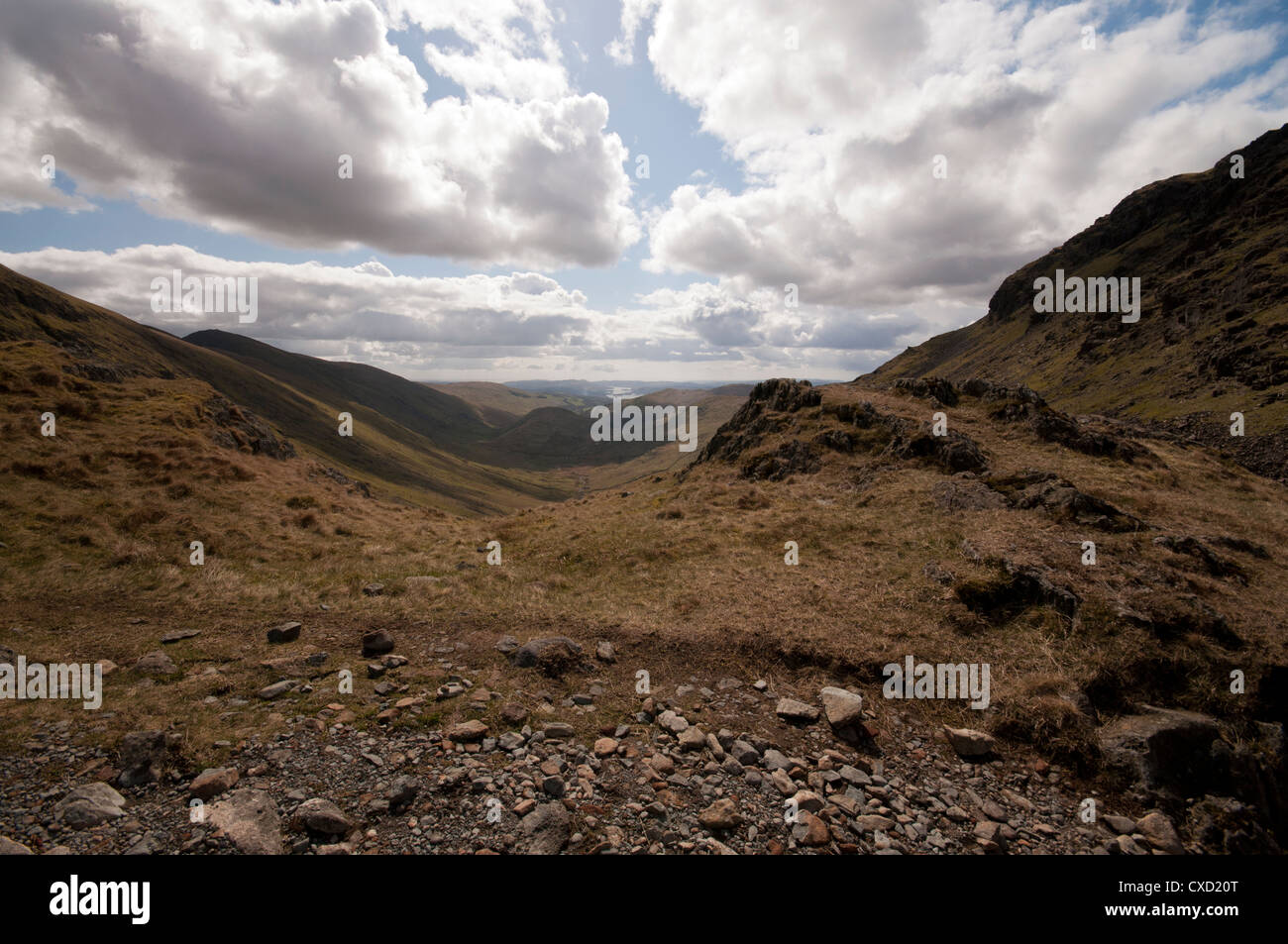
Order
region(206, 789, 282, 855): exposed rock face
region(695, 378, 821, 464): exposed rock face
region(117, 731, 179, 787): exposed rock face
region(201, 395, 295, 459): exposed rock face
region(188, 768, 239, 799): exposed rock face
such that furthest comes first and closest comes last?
region(695, 378, 821, 464): exposed rock face → region(201, 395, 295, 459): exposed rock face → region(117, 731, 179, 787): exposed rock face → region(188, 768, 239, 799): exposed rock face → region(206, 789, 282, 855): exposed rock face

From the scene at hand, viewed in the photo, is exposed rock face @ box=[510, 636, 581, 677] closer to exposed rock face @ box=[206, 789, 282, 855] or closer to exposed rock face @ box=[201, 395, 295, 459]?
exposed rock face @ box=[206, 789, 282, 855]

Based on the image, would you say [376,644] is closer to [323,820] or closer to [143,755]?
[143,755]

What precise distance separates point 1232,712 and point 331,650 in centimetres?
2219

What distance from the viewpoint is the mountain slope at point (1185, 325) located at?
6869 cm

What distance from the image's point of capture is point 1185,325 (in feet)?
329

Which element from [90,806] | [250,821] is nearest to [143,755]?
[90,806]

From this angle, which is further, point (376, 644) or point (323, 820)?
point (376, 644)

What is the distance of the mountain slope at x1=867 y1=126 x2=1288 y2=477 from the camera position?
6869cm

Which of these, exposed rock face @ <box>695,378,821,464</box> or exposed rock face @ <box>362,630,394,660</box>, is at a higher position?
exposed rock face @ <box>695,378,821,464</box>

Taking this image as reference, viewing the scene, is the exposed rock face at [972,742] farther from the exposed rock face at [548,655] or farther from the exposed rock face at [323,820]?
the exposed rock face at [323,820]

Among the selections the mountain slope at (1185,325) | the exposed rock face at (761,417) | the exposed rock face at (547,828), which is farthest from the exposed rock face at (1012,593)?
the mountain slope at (1185,325)

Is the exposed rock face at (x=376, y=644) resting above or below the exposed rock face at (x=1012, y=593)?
below

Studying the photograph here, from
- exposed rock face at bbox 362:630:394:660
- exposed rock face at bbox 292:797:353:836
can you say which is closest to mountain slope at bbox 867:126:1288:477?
exposed rock face at bbox 362:630:394:660
